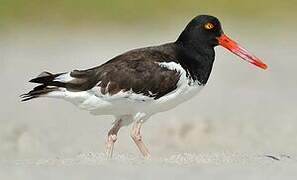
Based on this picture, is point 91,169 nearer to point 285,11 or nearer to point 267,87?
point 267,87

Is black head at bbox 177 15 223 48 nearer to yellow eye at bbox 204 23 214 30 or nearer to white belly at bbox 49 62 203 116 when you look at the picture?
yellow eye at bbox 204 23 214 30

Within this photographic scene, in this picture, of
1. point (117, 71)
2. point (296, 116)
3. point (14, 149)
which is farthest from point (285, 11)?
point (117, 71)

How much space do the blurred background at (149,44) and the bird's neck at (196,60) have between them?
70.6 inches

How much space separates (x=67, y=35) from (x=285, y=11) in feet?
17.6

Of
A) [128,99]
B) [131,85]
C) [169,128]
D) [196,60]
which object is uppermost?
[196,60]

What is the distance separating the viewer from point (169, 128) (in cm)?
1388

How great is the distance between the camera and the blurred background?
43.3 ft

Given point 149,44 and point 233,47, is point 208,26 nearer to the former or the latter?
point 233,47

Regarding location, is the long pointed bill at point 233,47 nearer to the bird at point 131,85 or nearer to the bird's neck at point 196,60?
the bird's neck at point 196,60

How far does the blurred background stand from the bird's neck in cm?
179

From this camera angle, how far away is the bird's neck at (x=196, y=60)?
1018cm

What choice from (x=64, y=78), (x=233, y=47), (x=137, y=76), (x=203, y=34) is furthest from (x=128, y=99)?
(x=233, y=47)

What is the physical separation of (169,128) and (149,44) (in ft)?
27.2

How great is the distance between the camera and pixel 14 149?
12.8 metres
